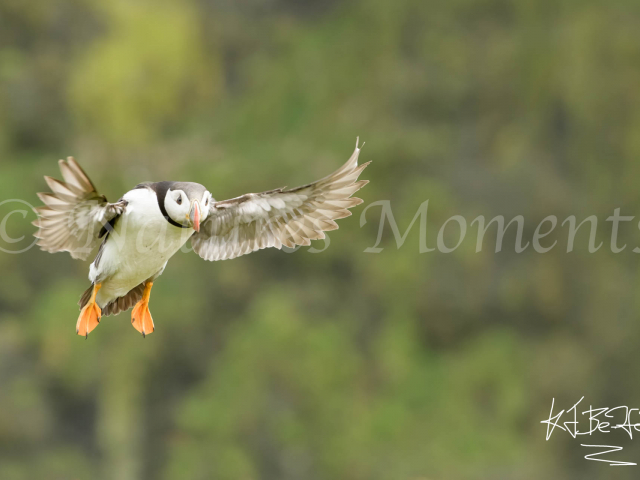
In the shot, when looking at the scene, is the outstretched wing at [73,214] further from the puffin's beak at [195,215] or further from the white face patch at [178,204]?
the puffin's beak at [195,215]

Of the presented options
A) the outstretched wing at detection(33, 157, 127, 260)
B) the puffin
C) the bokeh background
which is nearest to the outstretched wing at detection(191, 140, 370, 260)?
the puffin

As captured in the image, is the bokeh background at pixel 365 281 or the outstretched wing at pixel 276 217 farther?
the bokeh background at pixel 365 281

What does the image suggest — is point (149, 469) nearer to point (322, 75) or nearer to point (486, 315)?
point (486, 315)

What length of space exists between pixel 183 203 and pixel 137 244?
18.5 inches

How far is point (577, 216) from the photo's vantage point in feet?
55.7

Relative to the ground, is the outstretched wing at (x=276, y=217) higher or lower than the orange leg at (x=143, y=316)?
higher

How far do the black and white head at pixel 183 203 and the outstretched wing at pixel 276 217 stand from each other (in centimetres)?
61

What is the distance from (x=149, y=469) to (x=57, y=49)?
9.80 m

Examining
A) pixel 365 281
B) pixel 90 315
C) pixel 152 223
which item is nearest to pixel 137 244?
pixel 152 223

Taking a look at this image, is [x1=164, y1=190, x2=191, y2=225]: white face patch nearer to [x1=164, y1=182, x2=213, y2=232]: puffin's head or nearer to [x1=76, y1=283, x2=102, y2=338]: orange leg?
[x1=164, y1=182, x2=213, y2=232]: puffin's head

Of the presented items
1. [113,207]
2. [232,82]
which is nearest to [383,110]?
[232,82]

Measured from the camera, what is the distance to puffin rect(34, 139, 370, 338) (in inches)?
171
